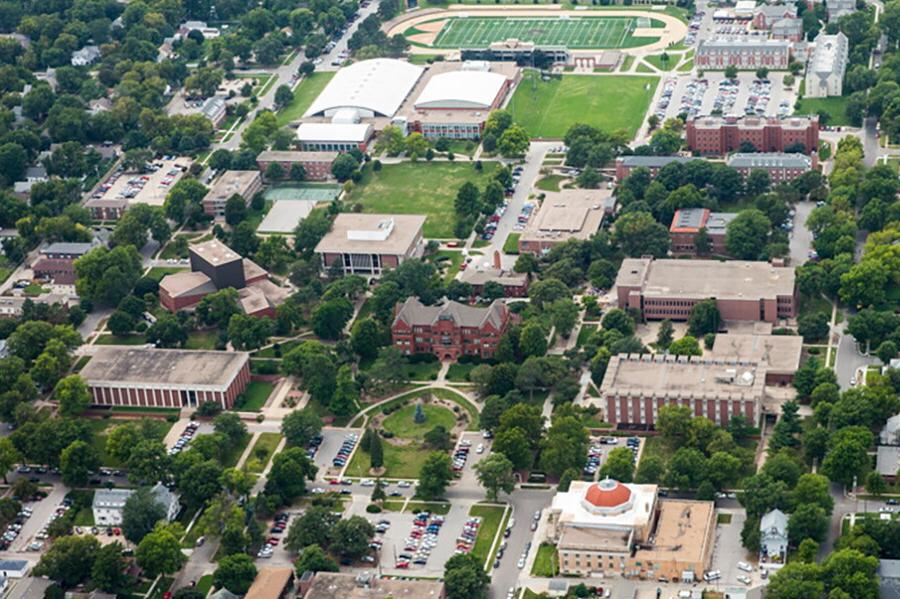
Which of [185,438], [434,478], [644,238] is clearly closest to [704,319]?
[644,238]

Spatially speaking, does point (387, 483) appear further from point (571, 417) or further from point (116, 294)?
point (116, 294)

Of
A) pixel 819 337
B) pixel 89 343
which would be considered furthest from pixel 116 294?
pixel 819 337

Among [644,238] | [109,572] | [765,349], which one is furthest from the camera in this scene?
[644,238]

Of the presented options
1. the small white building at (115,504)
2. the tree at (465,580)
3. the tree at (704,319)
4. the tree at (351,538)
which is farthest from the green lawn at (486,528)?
the tree at (704,319)

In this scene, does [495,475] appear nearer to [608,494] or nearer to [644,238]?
[608,494]

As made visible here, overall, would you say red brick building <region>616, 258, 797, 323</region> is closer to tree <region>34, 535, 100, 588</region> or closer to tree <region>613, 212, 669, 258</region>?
tree <region>613, 212, 669, 258</region>

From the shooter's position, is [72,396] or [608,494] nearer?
[608,494]
